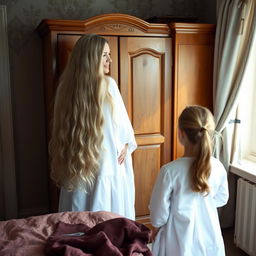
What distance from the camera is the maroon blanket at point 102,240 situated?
1168 mm

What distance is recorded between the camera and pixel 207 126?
1619mm

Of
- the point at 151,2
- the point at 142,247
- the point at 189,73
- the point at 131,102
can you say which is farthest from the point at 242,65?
the point at 142,247

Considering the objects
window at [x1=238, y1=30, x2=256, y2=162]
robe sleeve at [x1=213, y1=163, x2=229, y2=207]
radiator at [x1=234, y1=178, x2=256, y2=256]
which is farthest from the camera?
window at [x1=238, y1=30, x2=256, y2=162]

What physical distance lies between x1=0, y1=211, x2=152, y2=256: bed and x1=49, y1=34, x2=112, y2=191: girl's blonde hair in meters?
0.42

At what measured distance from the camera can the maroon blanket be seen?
1168mm

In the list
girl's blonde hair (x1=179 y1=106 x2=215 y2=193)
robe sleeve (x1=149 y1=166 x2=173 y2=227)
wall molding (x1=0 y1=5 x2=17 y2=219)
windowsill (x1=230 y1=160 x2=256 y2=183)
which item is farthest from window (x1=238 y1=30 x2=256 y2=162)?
wall molding (x1=0 y1=5 x2=17 y2=219)

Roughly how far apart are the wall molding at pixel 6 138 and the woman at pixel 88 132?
0.93 meters

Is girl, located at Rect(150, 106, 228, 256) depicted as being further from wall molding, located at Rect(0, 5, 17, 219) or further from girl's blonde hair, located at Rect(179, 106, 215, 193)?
wall molding, located at Rect(0, 5, 17, 219)

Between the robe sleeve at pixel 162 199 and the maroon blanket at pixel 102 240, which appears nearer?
the maroon blanket at pixel 102 240

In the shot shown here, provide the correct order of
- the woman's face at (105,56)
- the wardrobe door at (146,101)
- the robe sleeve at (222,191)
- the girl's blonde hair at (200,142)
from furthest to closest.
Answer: the wardrobe door at (146,101) → the woman's face at (105,56) → the robe sleeve at (222,191) → the girl's blonde hair at (200,142)

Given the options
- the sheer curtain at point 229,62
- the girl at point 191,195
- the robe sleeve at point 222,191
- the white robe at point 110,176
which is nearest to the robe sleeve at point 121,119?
the white robe at point 110,176

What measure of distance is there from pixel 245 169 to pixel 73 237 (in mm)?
1594

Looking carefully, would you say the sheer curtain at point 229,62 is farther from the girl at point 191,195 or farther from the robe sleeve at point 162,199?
the robe sleeve at point 162,199

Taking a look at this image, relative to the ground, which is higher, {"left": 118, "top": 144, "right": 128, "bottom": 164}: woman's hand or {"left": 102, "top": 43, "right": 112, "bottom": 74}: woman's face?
{"left": 102, "top": 43, "right": 112, "bottom": 74}: woman's face
